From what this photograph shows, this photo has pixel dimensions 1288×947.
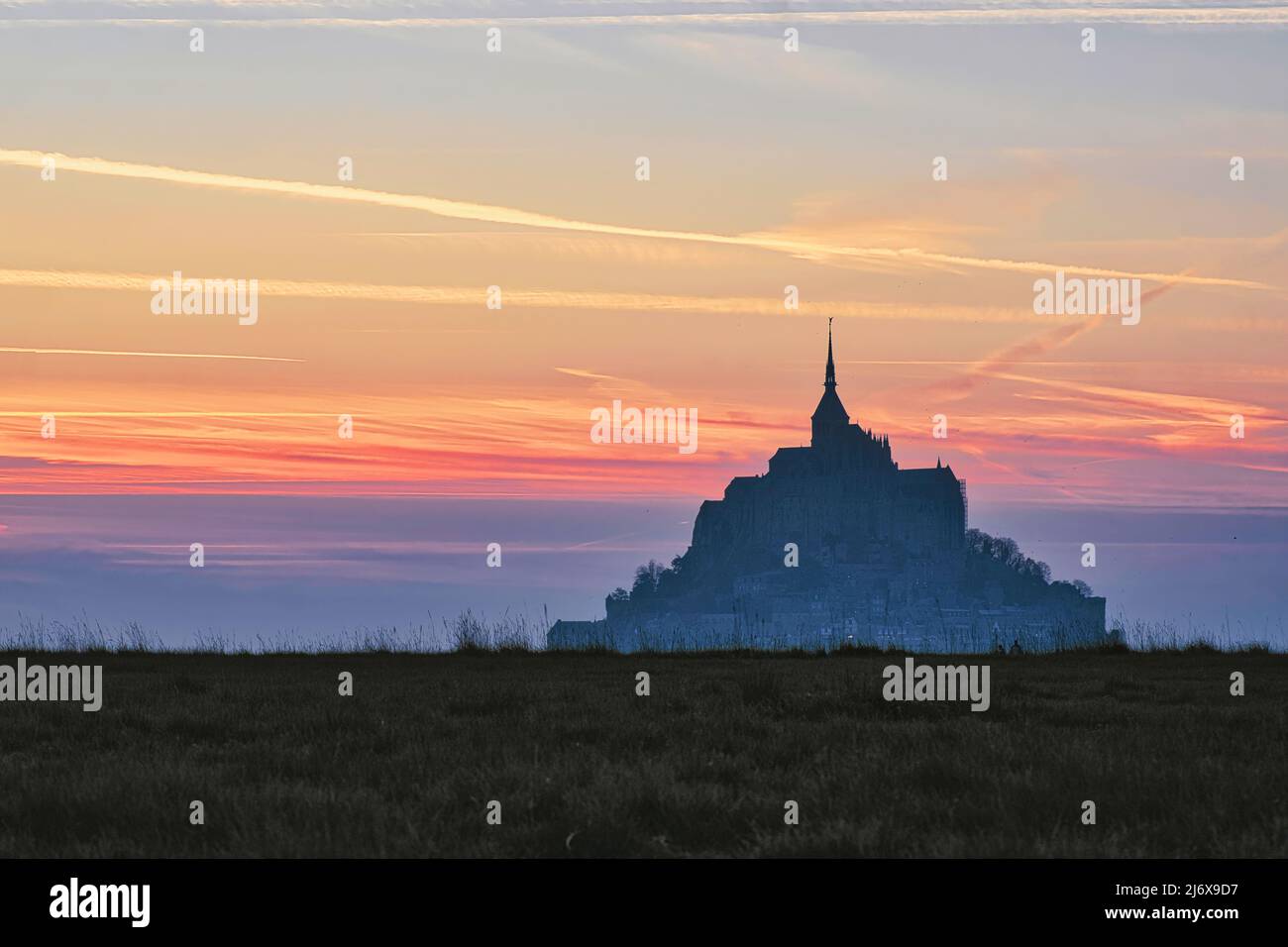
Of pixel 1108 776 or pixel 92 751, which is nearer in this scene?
pixel 1108 776

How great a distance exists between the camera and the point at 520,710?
16.7m

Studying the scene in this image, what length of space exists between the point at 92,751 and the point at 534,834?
6365 mm

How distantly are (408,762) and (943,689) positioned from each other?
8.22 m

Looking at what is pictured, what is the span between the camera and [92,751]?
13789mm

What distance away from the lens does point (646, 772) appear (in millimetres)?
11523

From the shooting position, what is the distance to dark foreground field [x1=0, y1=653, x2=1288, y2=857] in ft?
32.0

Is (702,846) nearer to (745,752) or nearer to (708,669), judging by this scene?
(745,752)

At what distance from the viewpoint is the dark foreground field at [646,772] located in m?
9.74
